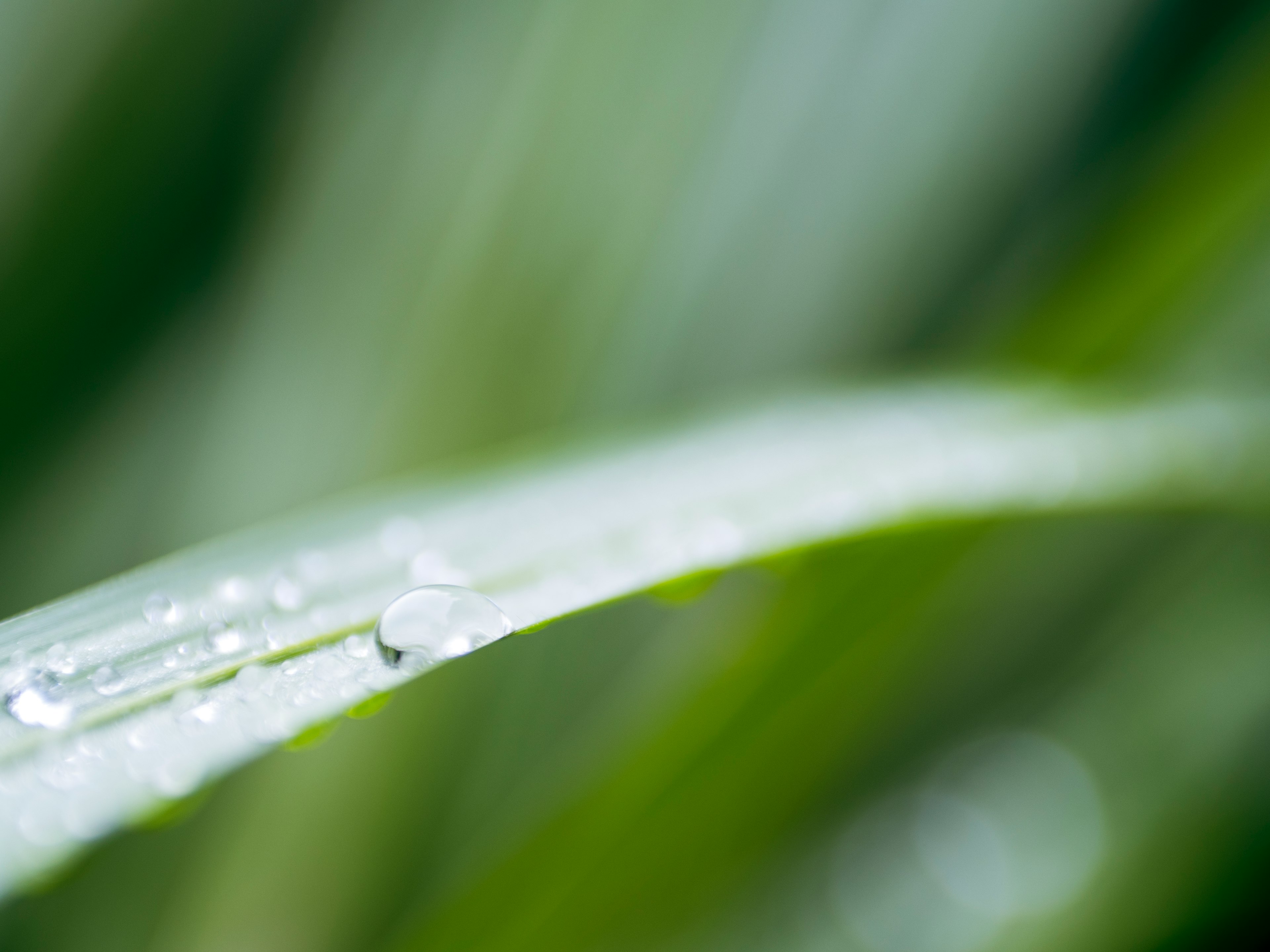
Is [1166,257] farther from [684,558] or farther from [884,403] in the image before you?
[684,558]

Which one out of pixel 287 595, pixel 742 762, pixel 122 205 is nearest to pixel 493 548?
pixel 287 595

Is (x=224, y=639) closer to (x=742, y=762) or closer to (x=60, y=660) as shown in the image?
(x=60, y=660)

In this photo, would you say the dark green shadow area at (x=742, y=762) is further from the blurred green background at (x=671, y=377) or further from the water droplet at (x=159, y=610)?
the water droplet at (x=159, y=610)

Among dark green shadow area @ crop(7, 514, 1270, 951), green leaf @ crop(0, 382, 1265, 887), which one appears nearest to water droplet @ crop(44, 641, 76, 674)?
green leaf @ crop(0, 382, 1265, 887)

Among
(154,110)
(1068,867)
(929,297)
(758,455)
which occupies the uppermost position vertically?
(154,110)

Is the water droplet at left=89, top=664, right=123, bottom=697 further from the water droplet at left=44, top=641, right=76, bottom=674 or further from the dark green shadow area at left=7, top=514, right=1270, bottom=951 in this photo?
the dark green shadow area at left=7, top=514, right=1270, bottom=951

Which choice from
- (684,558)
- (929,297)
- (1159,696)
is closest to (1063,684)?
(1159,696)
